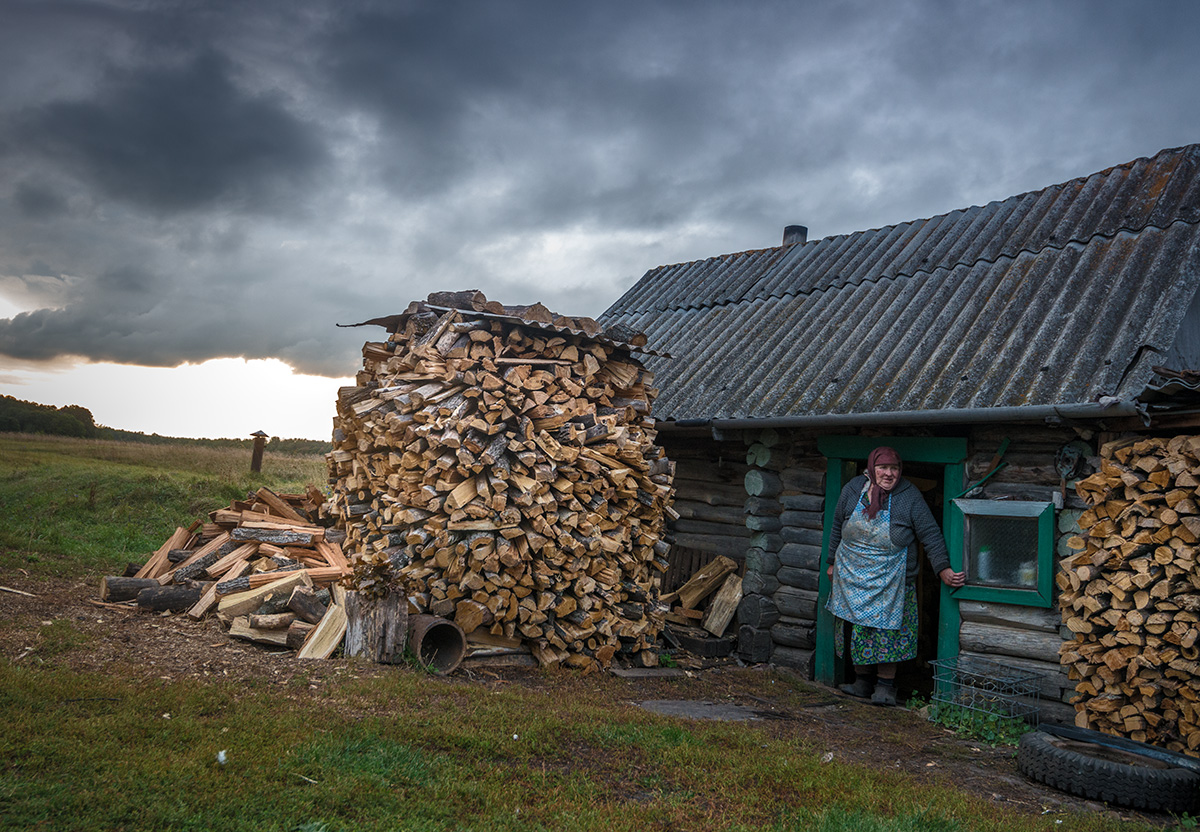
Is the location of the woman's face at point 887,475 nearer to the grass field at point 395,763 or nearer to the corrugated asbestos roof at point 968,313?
the corrugated asbestos roof at point 968,313

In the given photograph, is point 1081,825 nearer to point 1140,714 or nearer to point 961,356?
point 1140,714

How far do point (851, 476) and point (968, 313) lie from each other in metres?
2.04

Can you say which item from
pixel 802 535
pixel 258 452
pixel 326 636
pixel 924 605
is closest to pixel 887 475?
pixel 802 535

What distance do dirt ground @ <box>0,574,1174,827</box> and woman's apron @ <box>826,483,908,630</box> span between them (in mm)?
813

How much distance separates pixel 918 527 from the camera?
6.81 meters

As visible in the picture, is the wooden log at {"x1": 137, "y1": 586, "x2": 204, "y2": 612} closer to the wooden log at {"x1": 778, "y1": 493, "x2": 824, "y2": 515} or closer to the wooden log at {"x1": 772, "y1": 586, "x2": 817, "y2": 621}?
the wooden log at {"x1": 772, "y1": 586, "x2": 817, "y2": 621}

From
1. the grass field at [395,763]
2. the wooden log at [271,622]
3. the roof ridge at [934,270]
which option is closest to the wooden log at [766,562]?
the grass field at [395,763]

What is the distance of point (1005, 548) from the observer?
21.3 ft

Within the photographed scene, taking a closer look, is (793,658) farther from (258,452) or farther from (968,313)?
(258,452)

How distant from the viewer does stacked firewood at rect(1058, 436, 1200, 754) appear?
16.5 ft

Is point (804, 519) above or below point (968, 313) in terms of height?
below

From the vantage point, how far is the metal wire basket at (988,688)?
237 inches

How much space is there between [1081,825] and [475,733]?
133 inches

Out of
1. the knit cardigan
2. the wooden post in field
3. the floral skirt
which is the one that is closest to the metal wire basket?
the floral skirt
